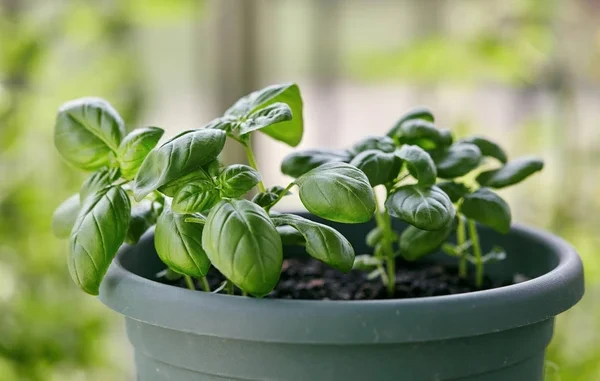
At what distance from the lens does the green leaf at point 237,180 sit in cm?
63

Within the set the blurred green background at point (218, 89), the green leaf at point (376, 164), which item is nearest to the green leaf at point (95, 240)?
the green leaf at point (376, 164)

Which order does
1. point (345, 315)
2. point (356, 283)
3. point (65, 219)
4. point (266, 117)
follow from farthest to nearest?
point (356, 283)
point (65, 219)
point (266, 117)
point (345, 315)

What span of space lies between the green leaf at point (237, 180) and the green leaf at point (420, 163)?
14cm

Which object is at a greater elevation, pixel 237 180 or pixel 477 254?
pixel 237 180

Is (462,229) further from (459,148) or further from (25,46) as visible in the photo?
(25,46)

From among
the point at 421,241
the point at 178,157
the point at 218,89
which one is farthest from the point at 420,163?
the point at 218,89

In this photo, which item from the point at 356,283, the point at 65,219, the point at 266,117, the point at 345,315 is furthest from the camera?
the point at 356,283

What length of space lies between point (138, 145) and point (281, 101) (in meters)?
0.15

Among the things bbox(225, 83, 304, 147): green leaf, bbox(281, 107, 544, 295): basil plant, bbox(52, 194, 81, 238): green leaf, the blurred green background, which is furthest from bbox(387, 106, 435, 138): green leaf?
the blurred green background

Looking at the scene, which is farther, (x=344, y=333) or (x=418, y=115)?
(x=418, y=115)

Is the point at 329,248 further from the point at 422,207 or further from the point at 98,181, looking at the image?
the point at 98,181

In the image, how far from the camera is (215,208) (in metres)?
0.60

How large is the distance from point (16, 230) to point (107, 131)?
100 cm

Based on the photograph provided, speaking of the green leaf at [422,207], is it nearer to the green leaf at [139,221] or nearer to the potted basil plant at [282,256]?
the potted basil plant at [282,256]
